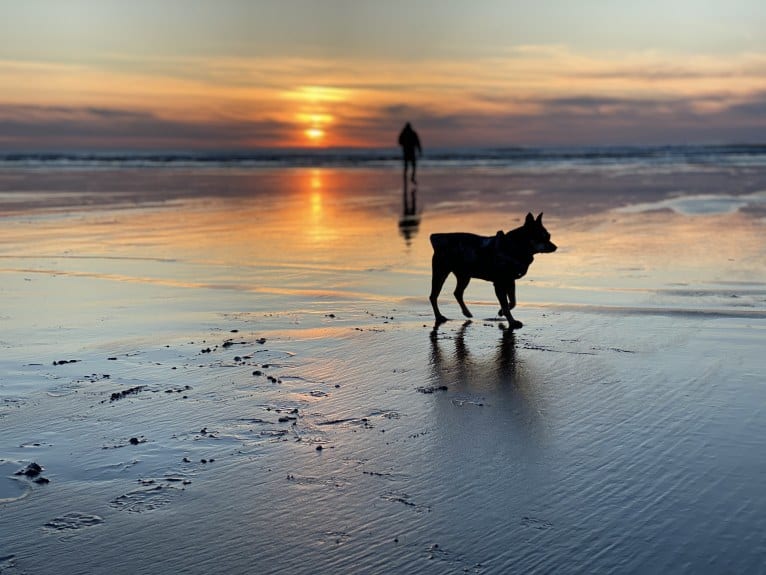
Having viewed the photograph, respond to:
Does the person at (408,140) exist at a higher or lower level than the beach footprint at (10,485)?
higher

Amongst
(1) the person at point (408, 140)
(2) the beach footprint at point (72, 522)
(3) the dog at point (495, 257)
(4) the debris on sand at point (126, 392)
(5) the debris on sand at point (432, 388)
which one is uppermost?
(1) the person at point (408, 140)

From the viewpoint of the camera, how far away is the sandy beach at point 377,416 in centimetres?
376

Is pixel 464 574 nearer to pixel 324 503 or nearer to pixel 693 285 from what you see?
pixel 324 503

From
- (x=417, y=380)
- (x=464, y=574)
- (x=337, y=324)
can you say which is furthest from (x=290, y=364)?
(x=464, y=574)

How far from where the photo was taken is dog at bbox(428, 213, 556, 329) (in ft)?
26.8

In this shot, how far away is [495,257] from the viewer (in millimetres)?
8242

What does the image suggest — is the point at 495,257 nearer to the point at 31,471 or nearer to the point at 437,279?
the point at 437,279

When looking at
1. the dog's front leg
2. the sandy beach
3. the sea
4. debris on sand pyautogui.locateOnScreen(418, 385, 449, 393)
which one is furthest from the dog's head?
the sea

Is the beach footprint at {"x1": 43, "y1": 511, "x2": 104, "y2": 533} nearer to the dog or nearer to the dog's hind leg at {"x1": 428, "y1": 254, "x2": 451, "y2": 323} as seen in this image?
the dog

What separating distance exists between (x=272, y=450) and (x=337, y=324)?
11.0ft

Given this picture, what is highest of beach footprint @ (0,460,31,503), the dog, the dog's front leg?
the dog

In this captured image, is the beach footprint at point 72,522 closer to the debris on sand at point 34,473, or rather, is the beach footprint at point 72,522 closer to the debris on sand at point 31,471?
the debris on sand at point 34,473

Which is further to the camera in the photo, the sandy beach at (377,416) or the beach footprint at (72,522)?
the beach footprint at (72,522)

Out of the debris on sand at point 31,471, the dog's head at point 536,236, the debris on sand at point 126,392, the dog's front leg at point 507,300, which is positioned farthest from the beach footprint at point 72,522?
the dog's head at point 536,236
